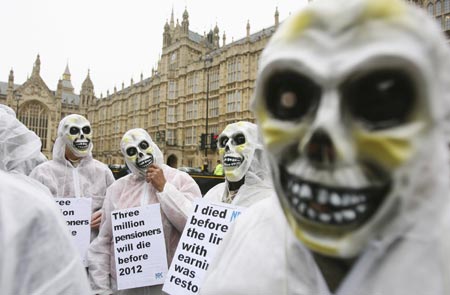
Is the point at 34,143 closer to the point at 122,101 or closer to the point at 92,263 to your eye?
the point at 92,263

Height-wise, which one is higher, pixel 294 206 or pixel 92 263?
pixel 294 206

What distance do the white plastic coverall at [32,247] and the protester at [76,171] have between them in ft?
7.85

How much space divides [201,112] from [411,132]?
3249cm

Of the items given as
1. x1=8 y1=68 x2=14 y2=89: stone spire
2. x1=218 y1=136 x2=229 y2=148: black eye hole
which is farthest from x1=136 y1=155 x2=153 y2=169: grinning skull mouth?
x1=8 y1=68 x2=14 y2=89: stone spire

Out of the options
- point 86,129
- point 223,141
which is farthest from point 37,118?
point 223,141

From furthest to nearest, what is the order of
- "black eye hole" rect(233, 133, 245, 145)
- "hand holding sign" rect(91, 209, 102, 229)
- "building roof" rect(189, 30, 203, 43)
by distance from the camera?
"building roof" rect(189, 30, 203, 43) → "hand holding sign" rect(91, 209, 102, 229) → "black eye hole" rect(233, 133, 245, 145)

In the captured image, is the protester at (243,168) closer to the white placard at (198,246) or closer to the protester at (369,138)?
the white placard at (198,246)

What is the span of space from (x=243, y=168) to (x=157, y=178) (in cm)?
83

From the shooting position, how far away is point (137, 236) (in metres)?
2.58

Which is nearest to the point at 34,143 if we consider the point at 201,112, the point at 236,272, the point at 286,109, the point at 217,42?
the point at 236,272

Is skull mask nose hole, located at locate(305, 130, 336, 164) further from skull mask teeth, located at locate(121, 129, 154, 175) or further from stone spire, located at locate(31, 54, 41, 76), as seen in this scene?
stone spire, located at locate(31, 54, 41, 76)

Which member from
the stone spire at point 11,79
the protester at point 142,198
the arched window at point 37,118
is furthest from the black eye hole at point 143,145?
the stone spire at point 11,79

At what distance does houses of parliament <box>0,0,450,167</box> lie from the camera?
1130 inches

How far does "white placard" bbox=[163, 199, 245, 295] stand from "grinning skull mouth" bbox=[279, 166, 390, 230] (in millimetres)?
1535
